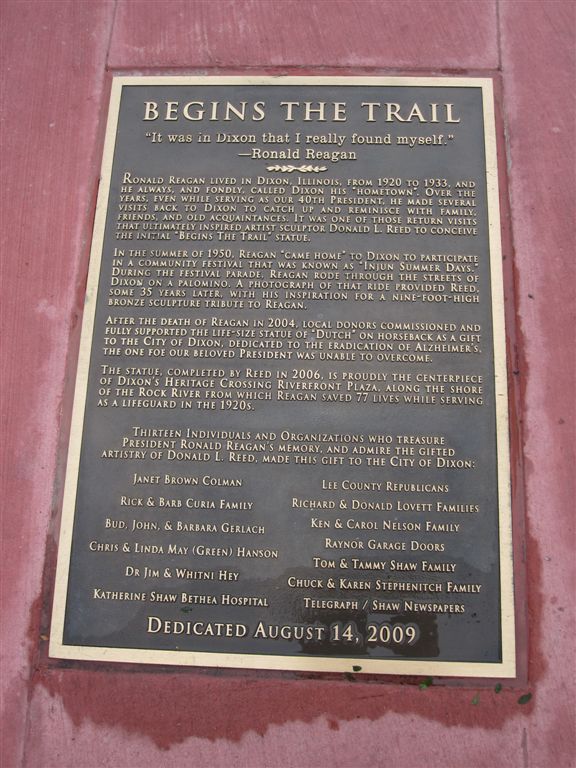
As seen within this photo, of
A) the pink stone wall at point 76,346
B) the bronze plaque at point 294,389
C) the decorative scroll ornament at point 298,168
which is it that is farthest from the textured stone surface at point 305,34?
the decorative scroll ornament at point 298,168

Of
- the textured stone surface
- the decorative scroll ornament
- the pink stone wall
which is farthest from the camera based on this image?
the textured stone surface

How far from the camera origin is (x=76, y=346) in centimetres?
381

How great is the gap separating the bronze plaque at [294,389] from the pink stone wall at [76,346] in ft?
0.57

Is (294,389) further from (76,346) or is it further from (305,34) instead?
(305,34)

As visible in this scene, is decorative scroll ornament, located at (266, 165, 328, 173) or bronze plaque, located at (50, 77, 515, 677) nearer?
bronze plaque, located at (50, 77, 515, 677)

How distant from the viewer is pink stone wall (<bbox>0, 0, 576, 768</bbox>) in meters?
3.31

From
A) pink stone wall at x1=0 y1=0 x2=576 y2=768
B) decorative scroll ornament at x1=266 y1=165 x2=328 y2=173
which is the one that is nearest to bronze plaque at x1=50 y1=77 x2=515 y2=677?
decorative scroll ornament at x1=266 y1=165 x2=328 y2=173

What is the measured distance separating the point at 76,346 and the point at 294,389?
140 cm

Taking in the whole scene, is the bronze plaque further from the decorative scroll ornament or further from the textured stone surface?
the textured stone surface

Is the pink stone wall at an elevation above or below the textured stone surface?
below

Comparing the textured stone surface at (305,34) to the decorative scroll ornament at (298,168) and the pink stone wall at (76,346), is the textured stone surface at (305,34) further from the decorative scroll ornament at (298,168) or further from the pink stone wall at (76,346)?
the decorative scroll ornament at (298,168)

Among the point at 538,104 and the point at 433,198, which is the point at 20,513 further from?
the point at 538,104

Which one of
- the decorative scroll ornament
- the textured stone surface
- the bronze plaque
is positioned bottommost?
the bronze plaque

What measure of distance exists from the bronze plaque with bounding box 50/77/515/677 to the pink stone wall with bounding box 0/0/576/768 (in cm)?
17
